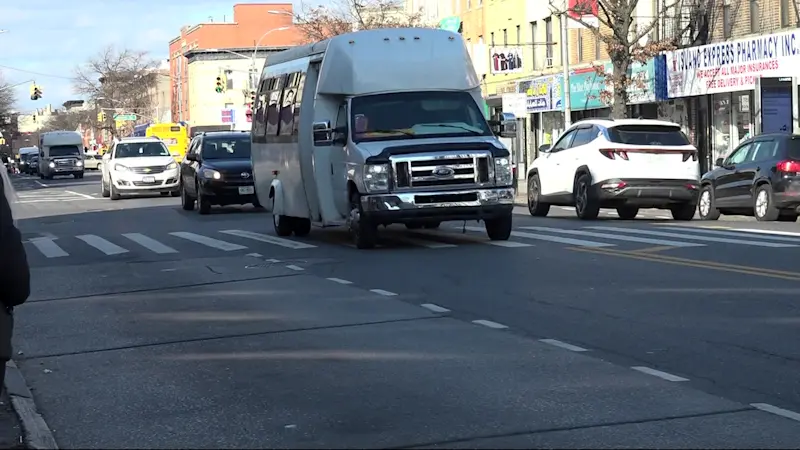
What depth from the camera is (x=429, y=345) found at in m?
9.90

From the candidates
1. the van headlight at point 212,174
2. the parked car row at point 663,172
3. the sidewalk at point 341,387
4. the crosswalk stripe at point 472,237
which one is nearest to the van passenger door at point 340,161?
the crosswalk stripe at point 472,237

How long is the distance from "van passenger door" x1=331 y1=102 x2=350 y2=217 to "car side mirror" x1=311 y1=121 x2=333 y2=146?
0.28ft

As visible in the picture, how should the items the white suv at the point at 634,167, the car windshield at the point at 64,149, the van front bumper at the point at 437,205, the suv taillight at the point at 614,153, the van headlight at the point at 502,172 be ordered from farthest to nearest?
the car windshield at the point at 64,149 → the suv taillight at the point at 614,153 → the white suv at the point at 634,167 → the van headlight at the point at 502,172 → the van front bumper at the point at 437,205

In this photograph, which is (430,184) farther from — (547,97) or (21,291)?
(547,97)

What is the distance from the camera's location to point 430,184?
17.9 metres

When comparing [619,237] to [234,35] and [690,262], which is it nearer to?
[690,262]

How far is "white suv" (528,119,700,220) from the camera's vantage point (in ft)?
74.3

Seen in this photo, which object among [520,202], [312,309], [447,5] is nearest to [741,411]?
[312,309]

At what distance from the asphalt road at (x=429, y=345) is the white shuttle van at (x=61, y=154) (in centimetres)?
6543

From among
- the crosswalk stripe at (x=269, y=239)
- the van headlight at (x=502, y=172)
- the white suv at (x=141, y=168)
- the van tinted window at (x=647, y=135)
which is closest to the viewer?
the van headlight at (x=502, y=172)

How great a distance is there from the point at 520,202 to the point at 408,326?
2484 cm

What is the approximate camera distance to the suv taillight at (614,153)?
2275cm

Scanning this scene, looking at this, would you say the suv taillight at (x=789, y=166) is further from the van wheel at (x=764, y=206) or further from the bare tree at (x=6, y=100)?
the bare tree at (x=6, y=100)

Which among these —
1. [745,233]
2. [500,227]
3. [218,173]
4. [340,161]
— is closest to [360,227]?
[340,161]
